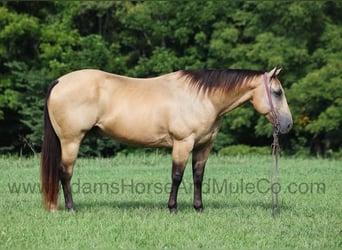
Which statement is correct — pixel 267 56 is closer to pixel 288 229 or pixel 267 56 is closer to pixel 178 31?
pixel 178 31

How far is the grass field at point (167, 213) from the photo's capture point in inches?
A: 258

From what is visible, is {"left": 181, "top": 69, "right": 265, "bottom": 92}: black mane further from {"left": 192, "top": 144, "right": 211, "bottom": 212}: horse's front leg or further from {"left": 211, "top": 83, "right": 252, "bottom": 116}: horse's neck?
{"left": 192, "top": 144, "right": 211, "bottom": 212}: horse's front leg

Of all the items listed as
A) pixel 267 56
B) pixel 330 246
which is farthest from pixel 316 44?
pixel 330 246

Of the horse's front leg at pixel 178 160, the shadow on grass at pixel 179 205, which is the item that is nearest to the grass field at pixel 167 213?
the shadow on grass at pixel 179 205

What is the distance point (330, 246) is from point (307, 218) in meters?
1.79

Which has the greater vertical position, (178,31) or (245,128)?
(178,31)

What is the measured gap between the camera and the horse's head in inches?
340

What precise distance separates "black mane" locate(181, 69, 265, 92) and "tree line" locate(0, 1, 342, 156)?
1606 cm

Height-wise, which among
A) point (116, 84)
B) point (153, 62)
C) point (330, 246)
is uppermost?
point (116, 84)

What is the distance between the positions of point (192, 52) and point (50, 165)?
65.8ft

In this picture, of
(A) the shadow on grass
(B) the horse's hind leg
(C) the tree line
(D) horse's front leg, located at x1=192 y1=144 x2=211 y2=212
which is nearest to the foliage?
(C) the tree line

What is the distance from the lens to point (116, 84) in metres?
8.78

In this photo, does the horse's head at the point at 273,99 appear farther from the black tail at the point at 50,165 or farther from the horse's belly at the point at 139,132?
the black tail at the point at 50,165

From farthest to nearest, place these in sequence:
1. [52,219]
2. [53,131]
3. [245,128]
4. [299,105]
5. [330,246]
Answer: [245,128] < [299,105] < [53,131] < [52,219] < [330,246]
